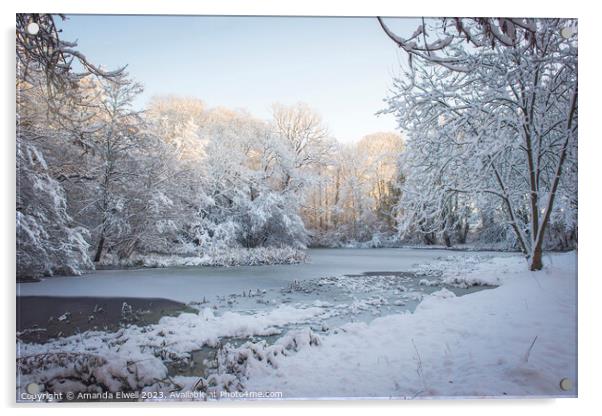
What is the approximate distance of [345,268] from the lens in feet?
9.75

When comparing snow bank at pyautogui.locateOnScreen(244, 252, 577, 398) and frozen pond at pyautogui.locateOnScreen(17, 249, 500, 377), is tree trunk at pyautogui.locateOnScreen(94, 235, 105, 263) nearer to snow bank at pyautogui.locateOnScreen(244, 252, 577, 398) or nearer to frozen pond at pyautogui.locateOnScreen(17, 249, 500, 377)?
frozen pond at pyautogui.locateOnScreen(17, 249, 500, 377)

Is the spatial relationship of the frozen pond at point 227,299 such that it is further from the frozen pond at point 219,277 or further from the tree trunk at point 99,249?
the tree trunk at point 99,249

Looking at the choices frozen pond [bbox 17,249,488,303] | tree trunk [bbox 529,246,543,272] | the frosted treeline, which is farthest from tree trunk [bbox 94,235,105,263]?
tree trunk [bbox 529,246,543,272]

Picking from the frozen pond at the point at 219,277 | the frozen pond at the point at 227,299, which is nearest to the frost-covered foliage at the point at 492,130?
the frozen pond at the point at 219,277

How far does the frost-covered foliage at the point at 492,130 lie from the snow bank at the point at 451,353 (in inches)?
17.3

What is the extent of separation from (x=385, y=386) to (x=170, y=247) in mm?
2064

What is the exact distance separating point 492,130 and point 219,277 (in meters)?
2.61

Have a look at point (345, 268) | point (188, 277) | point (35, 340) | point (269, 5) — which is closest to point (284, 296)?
point (345, 268)

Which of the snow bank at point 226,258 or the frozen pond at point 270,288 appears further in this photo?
the snow bank at point 226,258

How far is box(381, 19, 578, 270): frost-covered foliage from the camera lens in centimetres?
280

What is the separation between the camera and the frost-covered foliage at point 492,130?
2799 mm

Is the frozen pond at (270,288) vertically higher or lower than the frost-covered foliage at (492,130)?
lower
